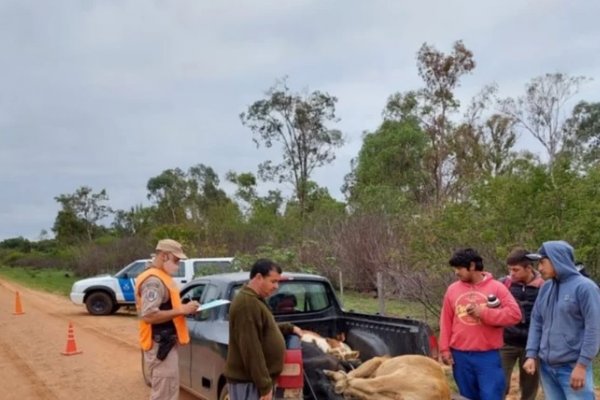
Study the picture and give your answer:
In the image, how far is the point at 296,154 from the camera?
135ft

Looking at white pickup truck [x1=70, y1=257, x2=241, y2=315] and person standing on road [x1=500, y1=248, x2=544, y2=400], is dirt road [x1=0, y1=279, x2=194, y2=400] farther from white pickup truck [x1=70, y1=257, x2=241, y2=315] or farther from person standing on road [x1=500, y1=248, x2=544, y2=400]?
person standing on road [x1=500, y1=248, x2=544, y2=400]

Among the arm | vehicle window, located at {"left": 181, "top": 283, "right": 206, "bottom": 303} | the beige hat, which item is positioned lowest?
the arm

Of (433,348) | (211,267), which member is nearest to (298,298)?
(433,348)

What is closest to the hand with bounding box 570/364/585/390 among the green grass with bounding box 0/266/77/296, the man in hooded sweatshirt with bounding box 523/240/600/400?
the man in hooded sweatshirt with bounding box 523/240/600/400

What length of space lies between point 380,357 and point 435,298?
21.0ft

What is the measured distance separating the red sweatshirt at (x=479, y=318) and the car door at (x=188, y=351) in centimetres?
281

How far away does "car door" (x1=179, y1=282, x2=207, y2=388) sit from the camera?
22.7 feet

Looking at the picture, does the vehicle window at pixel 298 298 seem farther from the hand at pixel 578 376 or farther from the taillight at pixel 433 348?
the hand at pixel 578 376

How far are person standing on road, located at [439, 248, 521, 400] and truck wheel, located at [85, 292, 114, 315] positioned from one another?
15.2 m

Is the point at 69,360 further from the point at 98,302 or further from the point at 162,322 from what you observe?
the point at 98,302

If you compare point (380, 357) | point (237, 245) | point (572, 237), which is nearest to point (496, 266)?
point (572, 237)

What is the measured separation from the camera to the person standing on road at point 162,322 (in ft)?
17.7

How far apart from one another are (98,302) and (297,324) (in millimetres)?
13681

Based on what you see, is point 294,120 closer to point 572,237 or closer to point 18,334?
point 18,334
